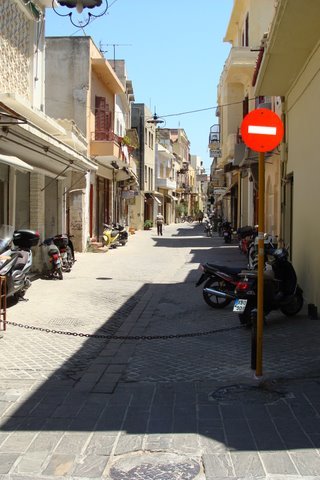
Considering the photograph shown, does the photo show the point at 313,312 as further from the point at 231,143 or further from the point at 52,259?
the point at 231,143

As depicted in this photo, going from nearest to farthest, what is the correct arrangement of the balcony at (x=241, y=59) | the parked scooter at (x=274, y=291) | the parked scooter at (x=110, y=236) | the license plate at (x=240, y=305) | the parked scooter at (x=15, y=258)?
the license plate at (x=240, y=305) → the parked scooter at (x=274, y=291) → the parked scooter at (x=15, y=258) → the balcony at (x=241, y=59) → the parked scooter at (x=110, y=236)

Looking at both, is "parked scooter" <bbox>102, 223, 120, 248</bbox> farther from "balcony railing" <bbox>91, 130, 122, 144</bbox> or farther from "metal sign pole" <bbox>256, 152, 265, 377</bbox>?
"metal sign pole" <bbox>256, 152, 265, 377</bbox>

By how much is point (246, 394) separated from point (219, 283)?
4745 millimetres

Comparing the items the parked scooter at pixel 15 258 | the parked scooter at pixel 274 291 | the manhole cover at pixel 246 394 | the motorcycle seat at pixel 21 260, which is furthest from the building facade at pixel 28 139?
the manhole cover at pixel 246 394

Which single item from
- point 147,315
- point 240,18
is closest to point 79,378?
point 147,315

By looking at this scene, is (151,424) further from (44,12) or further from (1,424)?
(44,12)

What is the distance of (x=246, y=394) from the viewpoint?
5199 mm

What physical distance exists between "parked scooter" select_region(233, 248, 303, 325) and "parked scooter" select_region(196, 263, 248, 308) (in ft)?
2.83

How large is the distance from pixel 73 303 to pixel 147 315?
1747 millimetres

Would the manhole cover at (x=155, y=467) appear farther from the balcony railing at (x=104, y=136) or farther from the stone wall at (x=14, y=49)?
the balcony railing at (x=104, y=136)

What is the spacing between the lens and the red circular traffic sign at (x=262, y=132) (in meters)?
5.50

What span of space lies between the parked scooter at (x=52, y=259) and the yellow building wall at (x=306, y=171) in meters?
5.59

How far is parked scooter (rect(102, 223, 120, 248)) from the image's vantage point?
2352cm

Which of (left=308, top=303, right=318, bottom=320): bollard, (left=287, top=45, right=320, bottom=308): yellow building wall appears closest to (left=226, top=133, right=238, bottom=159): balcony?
(left=287, top=45, right=320, bottom=308): yellow building wall
